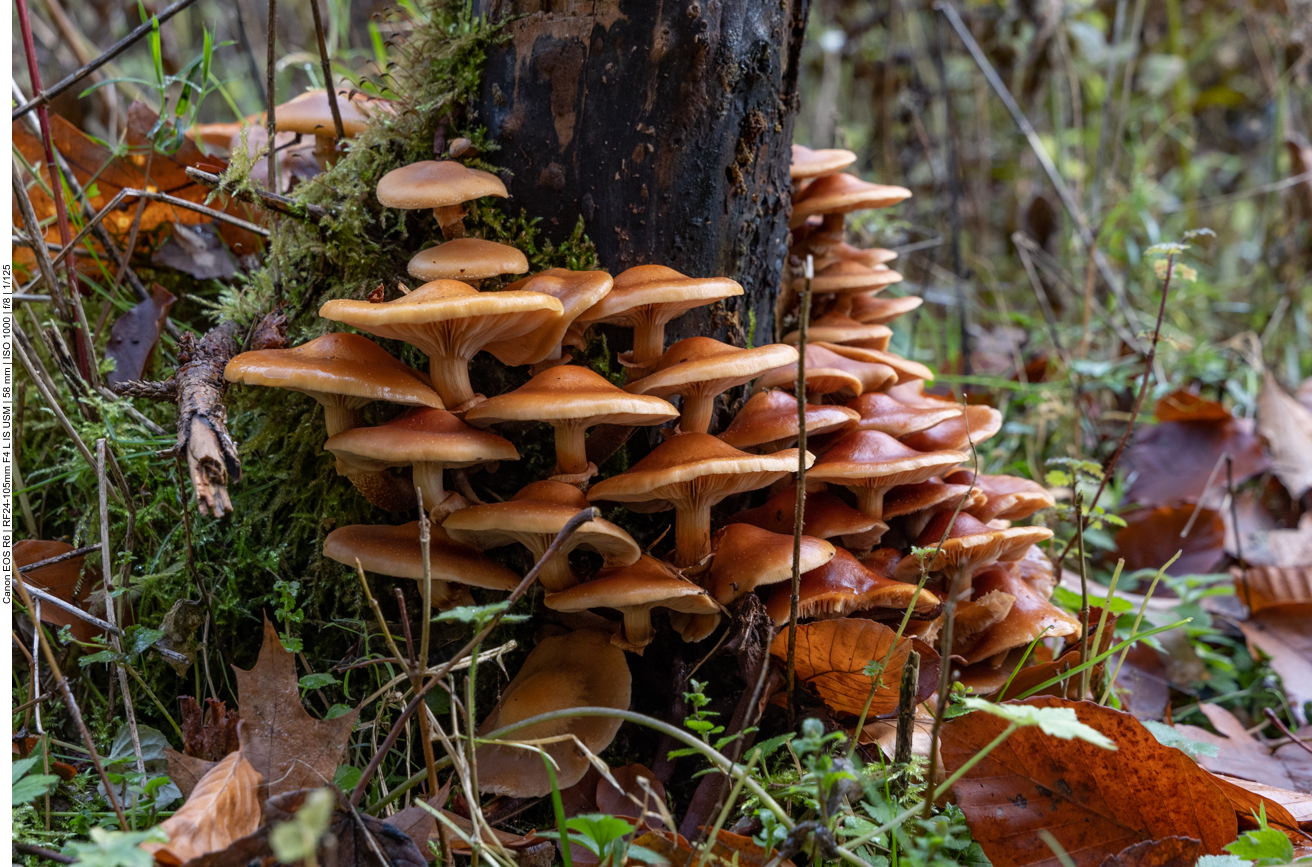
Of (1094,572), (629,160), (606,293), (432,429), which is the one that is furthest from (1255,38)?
(432,429)

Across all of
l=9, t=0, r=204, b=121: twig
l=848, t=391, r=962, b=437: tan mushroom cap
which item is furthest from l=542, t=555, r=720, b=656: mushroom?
l=9, t=0, r=204, b=121: twig

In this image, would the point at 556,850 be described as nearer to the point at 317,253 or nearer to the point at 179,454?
the point at 179,454

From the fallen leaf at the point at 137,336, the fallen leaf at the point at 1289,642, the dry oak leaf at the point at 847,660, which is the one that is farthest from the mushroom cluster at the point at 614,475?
the fallen leaf at the point at 1289,642

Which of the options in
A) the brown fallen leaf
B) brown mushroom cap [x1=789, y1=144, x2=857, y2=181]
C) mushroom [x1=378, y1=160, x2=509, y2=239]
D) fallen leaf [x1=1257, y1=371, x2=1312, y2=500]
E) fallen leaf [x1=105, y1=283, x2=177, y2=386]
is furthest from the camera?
fallen leaf [x1=1257, y1=371, x2=1312, y2=500]

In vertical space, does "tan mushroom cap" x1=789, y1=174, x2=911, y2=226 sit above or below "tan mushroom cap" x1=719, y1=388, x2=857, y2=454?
above

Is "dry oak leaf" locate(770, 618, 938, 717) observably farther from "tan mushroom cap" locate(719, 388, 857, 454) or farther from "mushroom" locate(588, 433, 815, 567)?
"tan mushroom cap" locate(719, 388, 857, 454)

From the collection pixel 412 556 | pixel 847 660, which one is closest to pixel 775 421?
pixel 847 660

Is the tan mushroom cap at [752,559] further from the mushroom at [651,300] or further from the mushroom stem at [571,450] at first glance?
the mushroom at [651,300]
